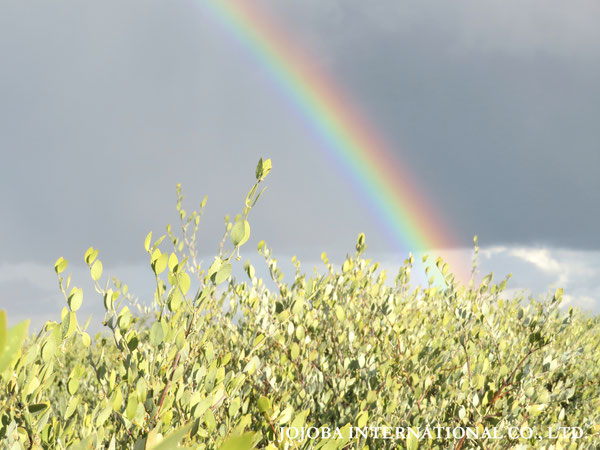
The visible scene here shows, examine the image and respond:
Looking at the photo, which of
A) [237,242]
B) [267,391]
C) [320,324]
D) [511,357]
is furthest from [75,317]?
[511,357]

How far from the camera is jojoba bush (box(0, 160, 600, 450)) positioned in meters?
2.49

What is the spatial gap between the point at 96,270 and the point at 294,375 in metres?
2.26

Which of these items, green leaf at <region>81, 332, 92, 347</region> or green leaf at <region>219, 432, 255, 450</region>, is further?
green leaf at <region>81, 332, 92, 347</region>

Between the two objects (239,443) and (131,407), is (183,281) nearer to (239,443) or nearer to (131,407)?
(131,407)

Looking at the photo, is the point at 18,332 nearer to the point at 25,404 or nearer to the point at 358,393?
the point at 25,404

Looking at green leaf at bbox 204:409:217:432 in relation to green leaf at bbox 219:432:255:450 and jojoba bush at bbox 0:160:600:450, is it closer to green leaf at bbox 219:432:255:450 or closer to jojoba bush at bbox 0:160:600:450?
jojoba bush at bbox 0:160:600:450

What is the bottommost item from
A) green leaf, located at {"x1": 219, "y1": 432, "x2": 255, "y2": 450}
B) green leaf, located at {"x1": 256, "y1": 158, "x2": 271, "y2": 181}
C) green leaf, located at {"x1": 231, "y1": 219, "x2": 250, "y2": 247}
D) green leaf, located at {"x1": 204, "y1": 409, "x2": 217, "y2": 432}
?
green leaf, located at {"x1": 219, "y1": 432, "x2": 255, "y2": 450}

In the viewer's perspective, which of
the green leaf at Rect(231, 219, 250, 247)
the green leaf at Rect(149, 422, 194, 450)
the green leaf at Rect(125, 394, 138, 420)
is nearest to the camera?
the green leaf at Rect(149, 422, 194, 450)

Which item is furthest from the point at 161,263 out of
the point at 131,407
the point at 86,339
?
the point at 86,339

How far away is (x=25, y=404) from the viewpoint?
2.45 m

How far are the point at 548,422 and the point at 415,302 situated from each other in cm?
222

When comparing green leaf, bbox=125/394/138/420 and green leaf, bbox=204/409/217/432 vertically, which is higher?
green leaf, bbox=204/409/217/432

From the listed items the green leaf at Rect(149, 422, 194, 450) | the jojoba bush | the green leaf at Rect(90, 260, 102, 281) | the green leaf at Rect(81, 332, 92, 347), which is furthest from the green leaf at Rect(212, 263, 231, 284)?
the green leaf at Rect(149, 422, 194, 450)

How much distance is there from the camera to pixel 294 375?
14.9ft
